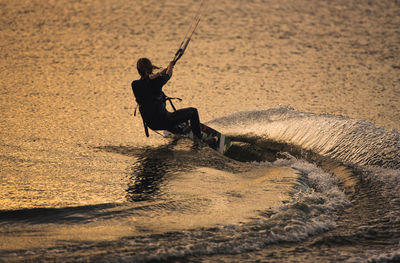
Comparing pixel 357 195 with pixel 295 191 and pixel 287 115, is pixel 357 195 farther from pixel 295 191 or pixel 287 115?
pixel 287 115

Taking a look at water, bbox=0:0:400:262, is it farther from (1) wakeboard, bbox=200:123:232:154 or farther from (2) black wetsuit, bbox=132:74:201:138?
(2) black wetsuit, bbox=132:74:201:138

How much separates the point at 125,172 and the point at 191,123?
4.16ft

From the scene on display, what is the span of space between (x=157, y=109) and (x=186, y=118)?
44 centimetres

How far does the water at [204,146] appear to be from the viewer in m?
4.80

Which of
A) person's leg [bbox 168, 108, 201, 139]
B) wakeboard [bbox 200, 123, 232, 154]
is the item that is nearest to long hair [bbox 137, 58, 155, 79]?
person's leg [bbox 168, 108, 201, 139]

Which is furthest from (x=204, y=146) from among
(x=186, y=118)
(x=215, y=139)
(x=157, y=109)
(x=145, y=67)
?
(x=145, y=67)

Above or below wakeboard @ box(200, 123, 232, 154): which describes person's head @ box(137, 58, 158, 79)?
above

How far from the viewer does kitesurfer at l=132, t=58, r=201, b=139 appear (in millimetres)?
6699

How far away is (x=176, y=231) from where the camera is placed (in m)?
4.87

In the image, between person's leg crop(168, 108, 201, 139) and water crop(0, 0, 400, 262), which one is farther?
person's leg crop(168, 108, 201, 139)

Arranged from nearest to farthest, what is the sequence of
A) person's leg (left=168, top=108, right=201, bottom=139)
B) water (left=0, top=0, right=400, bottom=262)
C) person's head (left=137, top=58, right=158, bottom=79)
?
water (left=0, top=0, right=400, bottom=262) → person's head (left=137, top=58, right=158, bottom=79) → person's leg (left=168, top=108, right=201, bottom=139)

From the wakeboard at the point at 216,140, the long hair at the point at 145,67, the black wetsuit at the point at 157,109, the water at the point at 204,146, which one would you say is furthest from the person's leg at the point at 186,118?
the long hair at the point at 145,67

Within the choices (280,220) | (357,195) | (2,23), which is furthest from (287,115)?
(2,23)

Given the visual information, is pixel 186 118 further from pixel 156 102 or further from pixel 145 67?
pixel 145 67
